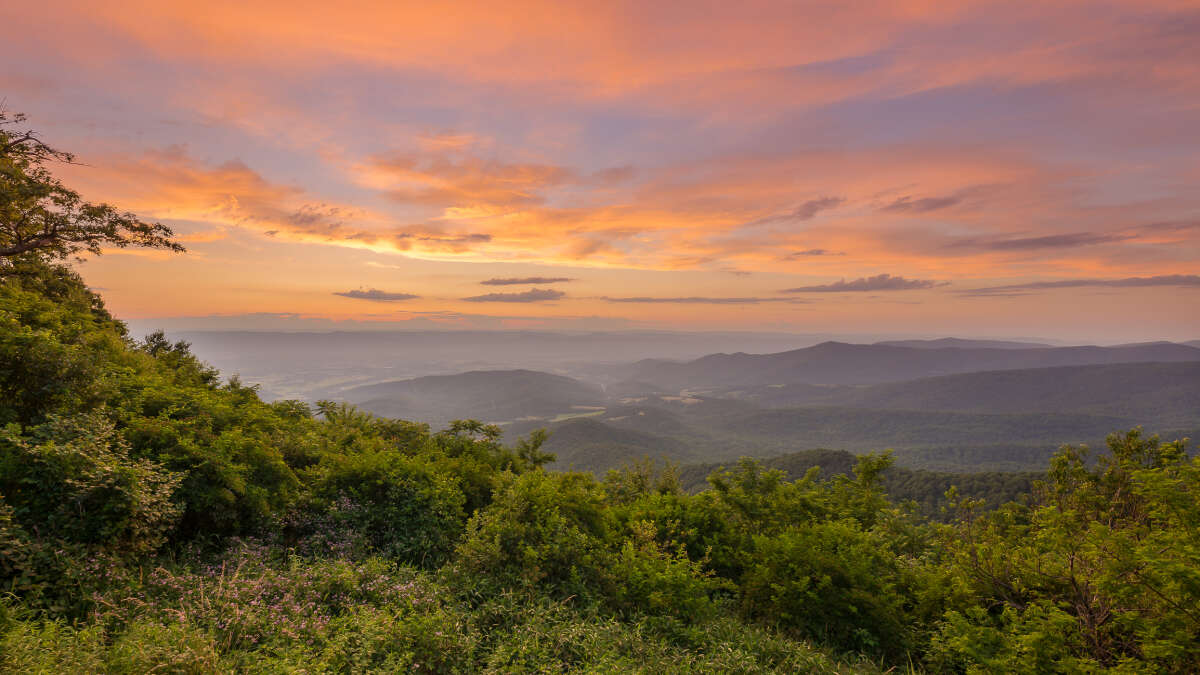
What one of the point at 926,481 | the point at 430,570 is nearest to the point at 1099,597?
the point at 430,570

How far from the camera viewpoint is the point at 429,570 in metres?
9.69

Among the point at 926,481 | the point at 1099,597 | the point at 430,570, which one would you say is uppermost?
the point at 1099,597

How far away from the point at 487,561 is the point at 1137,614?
1173 cm

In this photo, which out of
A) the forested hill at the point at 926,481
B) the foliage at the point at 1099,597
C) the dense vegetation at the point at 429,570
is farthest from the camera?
the forested hill at the point at 926,481

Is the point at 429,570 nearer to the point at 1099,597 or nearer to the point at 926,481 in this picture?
the point at 1099,597

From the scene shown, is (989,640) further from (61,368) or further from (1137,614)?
(61,368)

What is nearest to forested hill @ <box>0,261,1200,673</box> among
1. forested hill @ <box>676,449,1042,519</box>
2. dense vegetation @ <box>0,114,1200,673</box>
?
dense vegetation @ <box>0,114,1200,673</box>

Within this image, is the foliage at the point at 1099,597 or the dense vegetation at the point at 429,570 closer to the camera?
the dense vegetation at the point at 429,570

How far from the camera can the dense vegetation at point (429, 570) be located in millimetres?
6105

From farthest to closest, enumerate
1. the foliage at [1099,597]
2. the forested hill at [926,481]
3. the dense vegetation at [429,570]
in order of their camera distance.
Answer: the forested hill at [926,481]
the foliage at [1099,597]
the dense vegetation at [429,570]

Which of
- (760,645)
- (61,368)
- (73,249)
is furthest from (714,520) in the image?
(73,249)

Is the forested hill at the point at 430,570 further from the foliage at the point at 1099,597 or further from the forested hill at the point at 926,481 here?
the forested hill at the point at 926,481

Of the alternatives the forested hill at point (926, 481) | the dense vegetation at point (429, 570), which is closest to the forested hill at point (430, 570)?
the dense vegetation at point (429, 570)

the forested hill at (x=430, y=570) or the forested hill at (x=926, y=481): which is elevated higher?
the forested hill at (x=430, y=570)
